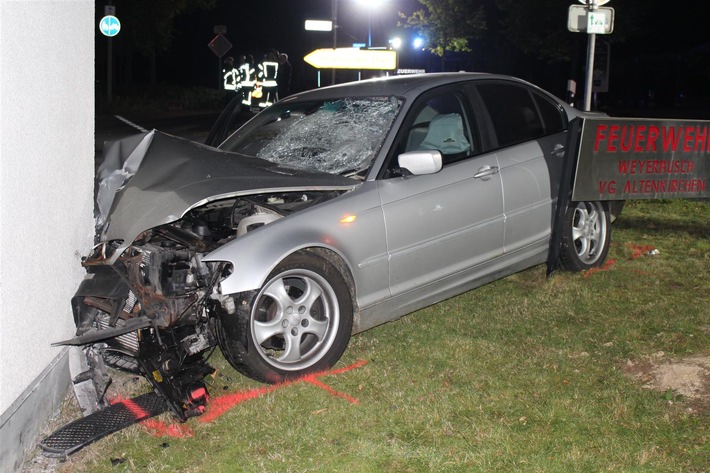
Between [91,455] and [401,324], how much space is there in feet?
7.96

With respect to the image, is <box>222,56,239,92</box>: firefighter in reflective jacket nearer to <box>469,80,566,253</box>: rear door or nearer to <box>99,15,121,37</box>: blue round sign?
<box>99,15,121,37</box>: blue round sign

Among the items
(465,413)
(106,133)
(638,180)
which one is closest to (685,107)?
(106,133)

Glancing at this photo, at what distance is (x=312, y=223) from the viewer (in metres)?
4.62

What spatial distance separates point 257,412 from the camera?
4207mm

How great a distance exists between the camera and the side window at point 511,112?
584cm

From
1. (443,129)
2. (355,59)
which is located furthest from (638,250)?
(355,59)

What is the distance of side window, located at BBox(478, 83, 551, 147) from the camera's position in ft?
19.2

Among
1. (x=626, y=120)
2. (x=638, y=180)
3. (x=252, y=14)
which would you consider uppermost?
(x=252, y=14)

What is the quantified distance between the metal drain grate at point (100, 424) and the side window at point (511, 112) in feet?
9.66

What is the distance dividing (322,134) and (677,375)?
2643 mm

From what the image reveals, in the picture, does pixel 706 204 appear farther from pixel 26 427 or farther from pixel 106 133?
pixel 106 133

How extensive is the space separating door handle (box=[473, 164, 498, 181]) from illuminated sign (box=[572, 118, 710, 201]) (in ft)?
2.81

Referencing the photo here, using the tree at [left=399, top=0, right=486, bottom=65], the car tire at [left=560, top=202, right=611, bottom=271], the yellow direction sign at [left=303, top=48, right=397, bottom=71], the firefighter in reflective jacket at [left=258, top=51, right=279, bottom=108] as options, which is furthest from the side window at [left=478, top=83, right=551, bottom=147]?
the tree at [left=399, top=0, right=486, bottom=65]

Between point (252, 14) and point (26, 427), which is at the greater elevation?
point (252, 14)
